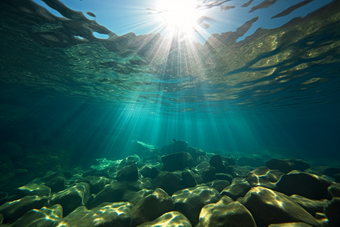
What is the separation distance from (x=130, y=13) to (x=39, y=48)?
846 centimetres

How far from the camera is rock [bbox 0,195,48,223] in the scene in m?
5.20

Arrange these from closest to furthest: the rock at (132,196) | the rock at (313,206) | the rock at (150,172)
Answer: the rock at (313,206)
the rock at (132,196)
the rock at (150,172)

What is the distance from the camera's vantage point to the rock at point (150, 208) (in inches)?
169

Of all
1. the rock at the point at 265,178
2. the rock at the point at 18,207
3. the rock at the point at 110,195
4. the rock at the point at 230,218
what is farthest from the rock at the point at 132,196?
the rock at the point at 265,178

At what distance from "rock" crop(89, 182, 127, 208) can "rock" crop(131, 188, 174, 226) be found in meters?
3.12

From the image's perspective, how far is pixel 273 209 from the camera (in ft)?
11.6

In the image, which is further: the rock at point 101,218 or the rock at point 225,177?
A: the rock at point 225,177

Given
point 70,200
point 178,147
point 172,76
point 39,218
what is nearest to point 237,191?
point 39,218

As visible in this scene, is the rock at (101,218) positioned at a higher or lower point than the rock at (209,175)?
lower

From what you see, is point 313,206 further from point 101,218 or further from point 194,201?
point 101,218

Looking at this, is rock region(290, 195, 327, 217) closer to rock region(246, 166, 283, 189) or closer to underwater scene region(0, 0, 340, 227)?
underwater scene region(0, 0, 340, 227)

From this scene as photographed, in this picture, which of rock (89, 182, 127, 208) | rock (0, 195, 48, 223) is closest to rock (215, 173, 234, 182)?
rock (89, 182, 127, 208)

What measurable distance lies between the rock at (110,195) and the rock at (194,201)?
141 inches

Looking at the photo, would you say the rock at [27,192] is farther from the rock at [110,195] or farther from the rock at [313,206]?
the rock at [313,206]
